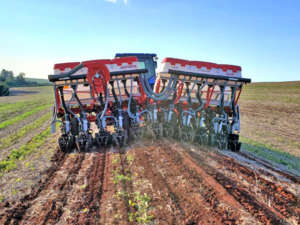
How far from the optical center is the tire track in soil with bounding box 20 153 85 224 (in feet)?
9.48

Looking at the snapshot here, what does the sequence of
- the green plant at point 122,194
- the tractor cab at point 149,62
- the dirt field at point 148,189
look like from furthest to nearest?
the tractor cab at point 149,62 → the green plant at point 122,194 → the dirt field at point 148,189

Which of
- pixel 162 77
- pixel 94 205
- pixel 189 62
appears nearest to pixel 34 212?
pixel 94 205

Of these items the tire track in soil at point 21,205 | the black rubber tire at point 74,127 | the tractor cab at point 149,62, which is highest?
the tractor cab at point 149,62

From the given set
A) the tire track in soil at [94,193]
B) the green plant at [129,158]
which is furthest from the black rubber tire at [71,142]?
the green plant at [129,158]

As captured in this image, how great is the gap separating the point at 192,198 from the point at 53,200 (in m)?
2.18

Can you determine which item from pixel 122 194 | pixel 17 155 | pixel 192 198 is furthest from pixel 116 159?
pixel 17 155

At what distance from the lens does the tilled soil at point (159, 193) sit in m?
2.85

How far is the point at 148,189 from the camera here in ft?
11.6

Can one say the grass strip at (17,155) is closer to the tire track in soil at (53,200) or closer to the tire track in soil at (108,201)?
the tire track in soil at (53,200)

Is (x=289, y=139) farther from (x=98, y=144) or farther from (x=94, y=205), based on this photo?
(x=94, y=205)

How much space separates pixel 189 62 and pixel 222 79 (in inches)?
38.4

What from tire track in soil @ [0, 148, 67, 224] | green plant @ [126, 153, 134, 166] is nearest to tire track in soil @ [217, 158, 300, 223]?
green plant @ [126, 153, 134, 166]

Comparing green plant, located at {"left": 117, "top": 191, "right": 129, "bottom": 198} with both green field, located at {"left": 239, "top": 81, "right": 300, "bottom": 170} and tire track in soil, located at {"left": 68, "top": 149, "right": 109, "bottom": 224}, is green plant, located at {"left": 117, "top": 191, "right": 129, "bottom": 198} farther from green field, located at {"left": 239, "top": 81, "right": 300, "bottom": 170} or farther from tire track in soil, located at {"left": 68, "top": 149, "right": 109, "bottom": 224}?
green field, located at {"left": 239, "top": 81, "right": 300, "bottom": 170}

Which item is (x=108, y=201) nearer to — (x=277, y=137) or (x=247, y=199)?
(x=247, y=199)
